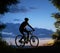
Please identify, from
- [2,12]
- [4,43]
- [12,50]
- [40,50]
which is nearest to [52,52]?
[40,50]

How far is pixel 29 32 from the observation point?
21.2 meters

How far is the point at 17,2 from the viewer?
24.1m

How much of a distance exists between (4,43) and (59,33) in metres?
13.7

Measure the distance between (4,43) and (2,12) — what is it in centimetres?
275

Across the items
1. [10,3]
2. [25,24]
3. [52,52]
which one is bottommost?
[52,52]

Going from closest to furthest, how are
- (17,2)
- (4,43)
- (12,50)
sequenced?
(12,50), (4,43), (17,2)

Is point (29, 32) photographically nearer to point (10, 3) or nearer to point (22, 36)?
point (22, 36)

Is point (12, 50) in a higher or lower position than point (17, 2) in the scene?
lower

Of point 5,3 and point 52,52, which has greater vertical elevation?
point 5,3

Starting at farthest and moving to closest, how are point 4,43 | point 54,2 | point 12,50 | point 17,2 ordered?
point 54,2
point 17,2
point 4,43
point 12,50

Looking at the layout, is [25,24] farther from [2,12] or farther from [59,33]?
[59,33]

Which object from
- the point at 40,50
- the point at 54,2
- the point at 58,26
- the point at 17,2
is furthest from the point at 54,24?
the point at 40,50

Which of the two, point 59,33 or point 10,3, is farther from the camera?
point 59,33

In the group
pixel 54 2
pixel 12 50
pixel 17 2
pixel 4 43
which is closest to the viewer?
pixel 12 50
